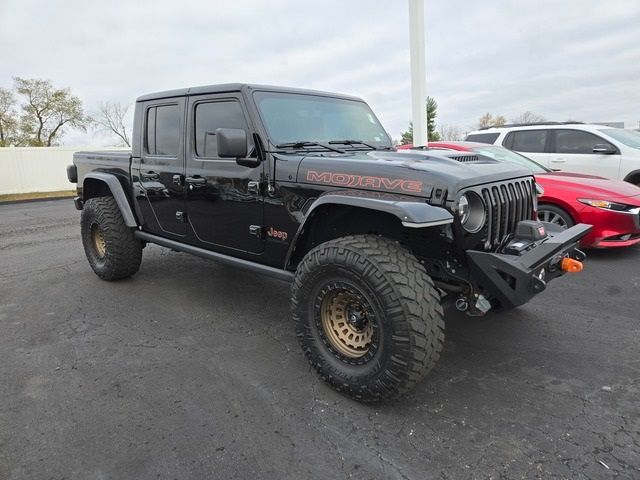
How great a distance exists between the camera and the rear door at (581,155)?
7445 millimetres

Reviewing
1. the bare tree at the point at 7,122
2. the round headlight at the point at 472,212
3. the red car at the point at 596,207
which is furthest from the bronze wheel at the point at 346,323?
the bare tree at the point at 7,122

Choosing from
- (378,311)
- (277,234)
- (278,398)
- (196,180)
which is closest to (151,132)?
(196,180)

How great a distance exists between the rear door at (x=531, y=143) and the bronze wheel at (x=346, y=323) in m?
6.72

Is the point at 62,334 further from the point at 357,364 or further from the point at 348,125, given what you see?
the point at 348,125

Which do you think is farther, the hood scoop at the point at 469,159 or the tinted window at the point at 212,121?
the tinted window at the point at 212,121

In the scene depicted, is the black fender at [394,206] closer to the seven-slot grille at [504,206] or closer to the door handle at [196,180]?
the seven-slot grille at [504,206]

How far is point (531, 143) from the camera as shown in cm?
816

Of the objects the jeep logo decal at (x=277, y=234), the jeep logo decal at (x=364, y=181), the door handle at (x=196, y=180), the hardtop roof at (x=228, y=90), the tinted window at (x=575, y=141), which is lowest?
the jeep logo decal at (x=277, y=234)

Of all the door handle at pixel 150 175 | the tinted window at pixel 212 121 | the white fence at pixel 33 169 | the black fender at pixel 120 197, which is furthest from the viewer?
the white fence at pixel 33 169

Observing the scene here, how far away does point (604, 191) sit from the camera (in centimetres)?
539

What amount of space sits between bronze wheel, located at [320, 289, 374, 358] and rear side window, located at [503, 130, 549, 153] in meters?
6.81

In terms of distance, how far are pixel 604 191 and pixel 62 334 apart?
6054mm

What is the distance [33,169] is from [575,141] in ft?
64.0

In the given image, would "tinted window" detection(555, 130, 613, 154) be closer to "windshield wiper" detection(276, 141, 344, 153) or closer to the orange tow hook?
the orange tow hook
